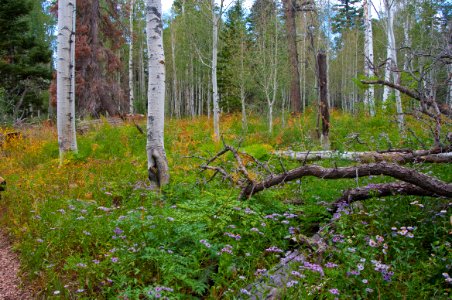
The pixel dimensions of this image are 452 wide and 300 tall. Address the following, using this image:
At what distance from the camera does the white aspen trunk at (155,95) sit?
16.9 ft

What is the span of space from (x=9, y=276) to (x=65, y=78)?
5.02 meters

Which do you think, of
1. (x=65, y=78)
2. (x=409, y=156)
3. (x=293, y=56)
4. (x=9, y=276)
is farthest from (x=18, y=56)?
(x=409, y=156)

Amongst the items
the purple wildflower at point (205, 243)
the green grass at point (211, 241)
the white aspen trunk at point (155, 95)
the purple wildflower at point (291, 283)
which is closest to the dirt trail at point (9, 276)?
the green grass at point (211, 241)

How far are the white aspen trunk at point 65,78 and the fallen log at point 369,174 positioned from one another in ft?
16.8

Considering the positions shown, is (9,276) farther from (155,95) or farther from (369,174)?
(369,174)

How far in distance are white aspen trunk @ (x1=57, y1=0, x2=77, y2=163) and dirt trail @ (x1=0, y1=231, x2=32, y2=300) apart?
3.61m

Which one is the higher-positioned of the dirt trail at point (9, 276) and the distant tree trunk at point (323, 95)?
the distant tree trunk at point (323, 95)

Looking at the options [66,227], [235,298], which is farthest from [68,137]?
[235,298]

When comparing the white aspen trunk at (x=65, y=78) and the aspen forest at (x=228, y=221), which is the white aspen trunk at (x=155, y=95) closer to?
the aspen forest at (x=228, y=221)

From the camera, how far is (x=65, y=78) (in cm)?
734

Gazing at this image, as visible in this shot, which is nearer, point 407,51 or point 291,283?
point 291,283

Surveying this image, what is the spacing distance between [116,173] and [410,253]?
495 centimetres

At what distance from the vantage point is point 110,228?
345 centimetres

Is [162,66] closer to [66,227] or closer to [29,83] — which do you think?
[66,227]
